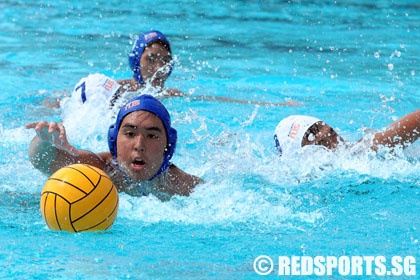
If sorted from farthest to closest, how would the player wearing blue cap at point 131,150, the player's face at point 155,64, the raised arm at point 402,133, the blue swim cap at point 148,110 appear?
the player's face at point 155,64
the raised arm at point 402,133
the blue swim cap at point 148,110
the player wearing blue cap at point 131,150

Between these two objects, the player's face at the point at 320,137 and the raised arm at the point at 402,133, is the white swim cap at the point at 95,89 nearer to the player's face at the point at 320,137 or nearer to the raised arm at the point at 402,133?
the player's face at the point at 320,137

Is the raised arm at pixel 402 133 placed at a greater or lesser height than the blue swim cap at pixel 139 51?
lesser

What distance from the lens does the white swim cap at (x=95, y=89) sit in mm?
6453

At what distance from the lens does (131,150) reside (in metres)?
4.22

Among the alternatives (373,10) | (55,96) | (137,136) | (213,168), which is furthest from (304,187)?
(373,10)

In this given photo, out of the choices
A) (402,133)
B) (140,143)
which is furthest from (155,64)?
(140,143)

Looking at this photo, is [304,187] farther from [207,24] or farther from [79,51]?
[207,24]

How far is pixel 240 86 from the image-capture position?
830 centimetres

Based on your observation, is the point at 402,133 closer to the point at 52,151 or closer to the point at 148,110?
the point at 148,110

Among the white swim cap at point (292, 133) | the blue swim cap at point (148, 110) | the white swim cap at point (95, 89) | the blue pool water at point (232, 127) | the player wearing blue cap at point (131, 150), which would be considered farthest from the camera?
the white swim cap at point (95, 89)

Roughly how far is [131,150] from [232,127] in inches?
112

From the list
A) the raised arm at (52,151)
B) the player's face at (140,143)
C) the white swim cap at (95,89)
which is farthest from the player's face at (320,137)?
the white swim cap at (95,89)

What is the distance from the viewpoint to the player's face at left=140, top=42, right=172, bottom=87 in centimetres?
722

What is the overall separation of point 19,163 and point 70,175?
1771 mm
